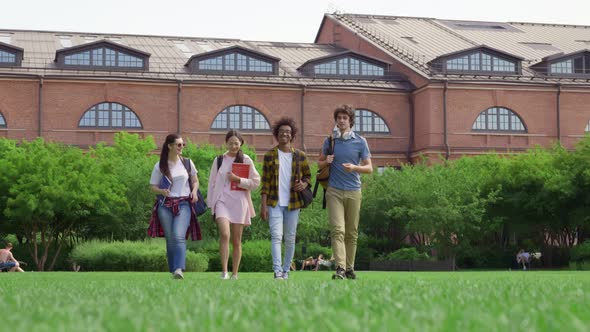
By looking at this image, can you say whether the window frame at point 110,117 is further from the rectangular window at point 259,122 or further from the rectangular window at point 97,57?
the rectangular window at point 259,122

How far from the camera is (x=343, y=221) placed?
11984mm

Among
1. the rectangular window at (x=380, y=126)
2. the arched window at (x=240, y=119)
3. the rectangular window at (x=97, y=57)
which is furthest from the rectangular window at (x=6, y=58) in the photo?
the rectangular window at (x=380, y=126)

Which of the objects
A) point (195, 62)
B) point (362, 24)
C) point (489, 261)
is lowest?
point (489, 261)

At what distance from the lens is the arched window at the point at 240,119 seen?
47.8 m

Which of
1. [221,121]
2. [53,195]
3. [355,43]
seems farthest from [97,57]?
[53,195]

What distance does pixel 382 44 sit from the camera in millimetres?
53094

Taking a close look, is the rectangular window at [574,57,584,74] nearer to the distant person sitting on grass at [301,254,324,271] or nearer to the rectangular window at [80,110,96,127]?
the distant person sitting on grass at [301,254,324,271]

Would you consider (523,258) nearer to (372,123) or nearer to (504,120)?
(504,120)

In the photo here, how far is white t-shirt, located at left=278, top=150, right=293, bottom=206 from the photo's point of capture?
1277 centimetres

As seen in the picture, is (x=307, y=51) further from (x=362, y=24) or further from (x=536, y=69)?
(x=536, y=69)

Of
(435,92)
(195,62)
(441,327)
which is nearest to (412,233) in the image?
(435,92)

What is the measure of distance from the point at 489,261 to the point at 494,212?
1.97m

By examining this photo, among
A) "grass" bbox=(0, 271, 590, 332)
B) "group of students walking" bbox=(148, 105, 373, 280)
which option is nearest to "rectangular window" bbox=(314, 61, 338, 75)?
"group of students walking" bbox=(148, 105, 373, 280)

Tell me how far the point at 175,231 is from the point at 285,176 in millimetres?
1643
